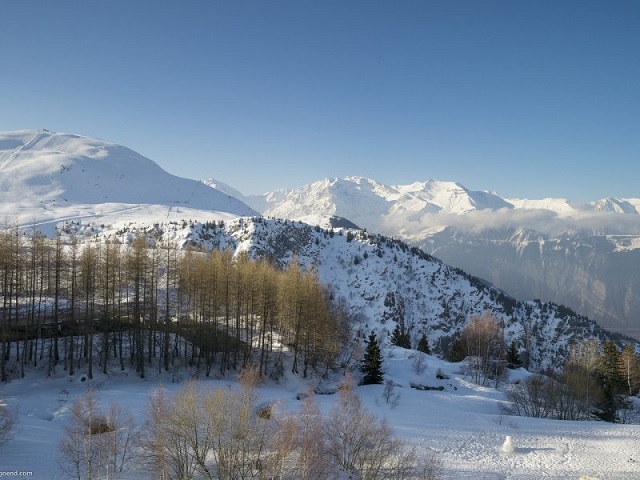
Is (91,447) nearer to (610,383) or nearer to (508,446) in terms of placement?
(508,446)

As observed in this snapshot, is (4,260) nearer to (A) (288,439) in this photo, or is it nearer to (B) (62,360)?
(B) (62,360)

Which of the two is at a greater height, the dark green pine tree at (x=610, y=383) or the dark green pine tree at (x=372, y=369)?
the dark green pine tree at (x=372, y=369)

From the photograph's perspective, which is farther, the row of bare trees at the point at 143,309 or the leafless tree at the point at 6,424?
the row of bare trees at the point at 143,309

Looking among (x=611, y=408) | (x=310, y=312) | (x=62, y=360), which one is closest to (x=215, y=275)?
(x=310, y=312)

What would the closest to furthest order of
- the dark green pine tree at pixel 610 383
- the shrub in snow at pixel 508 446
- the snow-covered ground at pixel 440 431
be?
the snow-covered ground at pixel 440 431
the shrub in snow at pixel 508 446
the dark green pine tree at pixel 610 383

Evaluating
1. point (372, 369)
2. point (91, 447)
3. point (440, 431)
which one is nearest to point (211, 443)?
point (91, 447)

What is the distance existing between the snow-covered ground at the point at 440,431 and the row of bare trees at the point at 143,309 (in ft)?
9.76

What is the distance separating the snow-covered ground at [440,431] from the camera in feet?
99.3

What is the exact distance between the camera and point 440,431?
134 ft

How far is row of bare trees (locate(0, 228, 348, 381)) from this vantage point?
44.7 m

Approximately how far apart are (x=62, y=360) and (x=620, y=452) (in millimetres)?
61854

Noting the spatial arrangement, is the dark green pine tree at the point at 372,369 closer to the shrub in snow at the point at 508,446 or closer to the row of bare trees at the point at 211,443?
the shrub in snow at the point at 508,446

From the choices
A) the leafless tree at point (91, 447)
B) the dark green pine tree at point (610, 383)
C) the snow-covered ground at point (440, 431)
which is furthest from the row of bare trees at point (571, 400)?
the leafless tree at point (91, 447)

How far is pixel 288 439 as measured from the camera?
2345 cm
